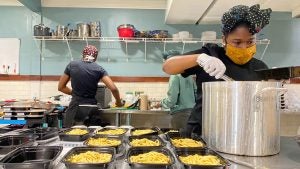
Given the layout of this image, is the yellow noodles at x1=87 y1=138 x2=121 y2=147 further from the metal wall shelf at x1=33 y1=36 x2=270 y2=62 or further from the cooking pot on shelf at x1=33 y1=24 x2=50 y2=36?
the cooking pot on shelf at x1=33 y1=24 x2=50 y2=36

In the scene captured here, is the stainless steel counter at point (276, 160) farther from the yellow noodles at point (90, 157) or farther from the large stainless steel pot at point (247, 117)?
the yellow noodles at point (90, 157)

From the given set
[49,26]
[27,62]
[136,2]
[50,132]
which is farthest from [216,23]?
[50,132]

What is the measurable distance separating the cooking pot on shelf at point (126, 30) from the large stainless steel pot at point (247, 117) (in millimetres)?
3590

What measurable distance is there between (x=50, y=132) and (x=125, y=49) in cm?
367

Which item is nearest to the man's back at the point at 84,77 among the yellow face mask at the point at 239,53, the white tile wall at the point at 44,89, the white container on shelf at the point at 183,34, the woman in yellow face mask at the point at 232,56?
the white tile wall at the point at 44,89

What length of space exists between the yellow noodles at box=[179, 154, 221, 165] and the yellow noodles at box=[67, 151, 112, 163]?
0.83 ft

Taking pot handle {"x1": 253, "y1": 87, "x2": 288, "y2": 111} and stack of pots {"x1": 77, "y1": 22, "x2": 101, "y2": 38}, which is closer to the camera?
pot handle {"x1": 253, "y1": 87, "x2": 288, "y2": 111}

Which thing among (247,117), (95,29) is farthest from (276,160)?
(95,29)

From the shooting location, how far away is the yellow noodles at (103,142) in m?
1.18

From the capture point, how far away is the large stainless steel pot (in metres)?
1.05

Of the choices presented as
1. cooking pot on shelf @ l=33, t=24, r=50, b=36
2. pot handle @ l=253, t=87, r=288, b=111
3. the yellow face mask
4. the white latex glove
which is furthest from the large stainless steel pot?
cooking pot on shelf @ l=33, t=24, r=50, b=36

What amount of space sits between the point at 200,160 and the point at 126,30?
381 centimetres

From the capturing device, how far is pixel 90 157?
0.99 meters

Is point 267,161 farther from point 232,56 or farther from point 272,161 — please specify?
point 232,56
